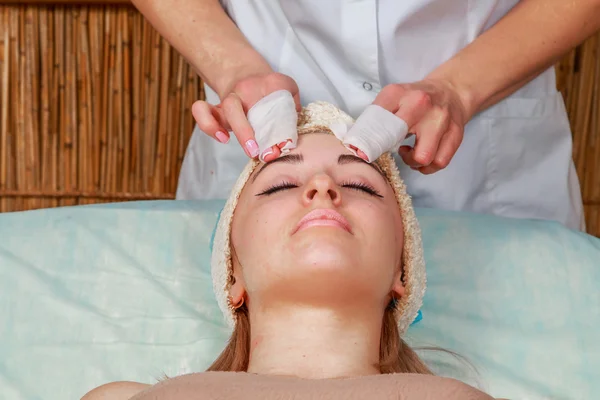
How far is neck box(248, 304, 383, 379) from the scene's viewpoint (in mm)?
1230

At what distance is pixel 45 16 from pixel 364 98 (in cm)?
135

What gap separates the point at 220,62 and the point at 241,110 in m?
0.26

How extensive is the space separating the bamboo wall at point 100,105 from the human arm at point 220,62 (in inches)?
34.0

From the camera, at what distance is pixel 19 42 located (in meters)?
2.54

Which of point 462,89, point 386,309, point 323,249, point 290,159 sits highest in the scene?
point 462,89

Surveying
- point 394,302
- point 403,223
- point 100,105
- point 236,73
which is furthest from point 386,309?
point 100,105

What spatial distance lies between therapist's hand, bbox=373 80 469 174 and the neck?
0.88 feet

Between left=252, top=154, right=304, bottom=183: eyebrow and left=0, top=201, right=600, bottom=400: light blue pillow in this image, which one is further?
left=0, top=201, right=600, bottom=400: light blue pillow

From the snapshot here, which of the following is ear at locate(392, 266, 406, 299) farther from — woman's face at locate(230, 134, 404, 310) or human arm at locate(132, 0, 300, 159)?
human arm at locate(132, 0, 300, 159)

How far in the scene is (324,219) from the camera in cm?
122

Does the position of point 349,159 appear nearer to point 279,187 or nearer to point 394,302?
point 279,187

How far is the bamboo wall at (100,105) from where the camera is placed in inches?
99.7

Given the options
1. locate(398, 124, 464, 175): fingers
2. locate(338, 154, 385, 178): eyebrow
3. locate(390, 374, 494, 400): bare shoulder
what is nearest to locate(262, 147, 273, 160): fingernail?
locate(338, 154, 385, 178): eyebrow

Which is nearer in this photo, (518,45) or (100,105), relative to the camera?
(518,45)
